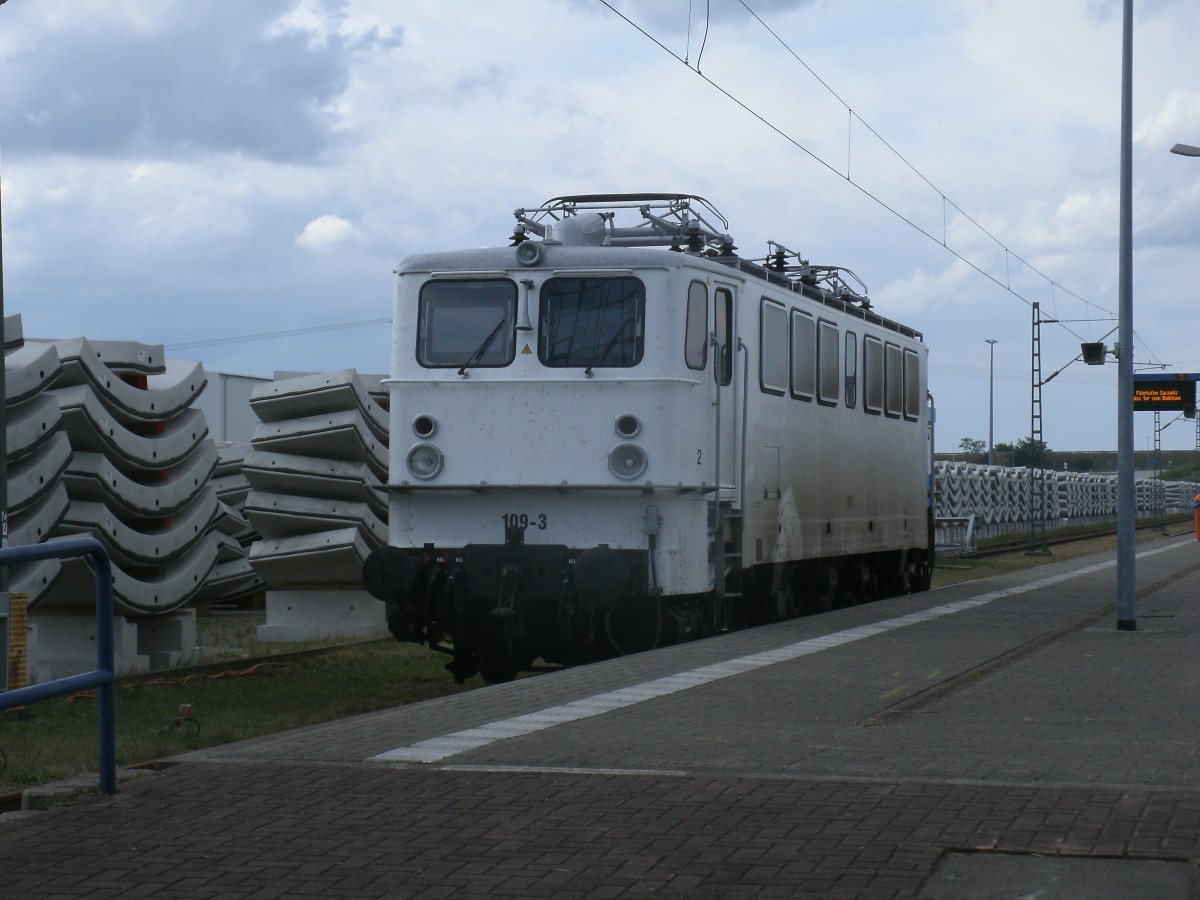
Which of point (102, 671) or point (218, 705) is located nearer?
point (102, 671)

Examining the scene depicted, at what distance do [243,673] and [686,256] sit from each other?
5.28 m

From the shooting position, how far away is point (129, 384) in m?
16.1

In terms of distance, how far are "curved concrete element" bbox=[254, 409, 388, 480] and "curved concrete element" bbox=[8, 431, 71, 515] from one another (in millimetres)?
4107

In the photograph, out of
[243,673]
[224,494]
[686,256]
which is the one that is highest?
[686,256]

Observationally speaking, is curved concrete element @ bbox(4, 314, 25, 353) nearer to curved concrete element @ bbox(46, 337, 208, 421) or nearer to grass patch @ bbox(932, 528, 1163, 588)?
curved concrete element @ bbox(46, 337, 208, 421)

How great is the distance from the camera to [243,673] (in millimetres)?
14648

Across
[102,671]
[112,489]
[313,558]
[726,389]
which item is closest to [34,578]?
[112,489]

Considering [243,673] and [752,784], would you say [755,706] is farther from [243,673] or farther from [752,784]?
[243,673]

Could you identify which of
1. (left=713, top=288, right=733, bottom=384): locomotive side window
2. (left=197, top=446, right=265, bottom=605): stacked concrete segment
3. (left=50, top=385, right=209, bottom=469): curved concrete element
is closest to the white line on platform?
(left=713, top=288, right=733, bottom=384): locomotive side window

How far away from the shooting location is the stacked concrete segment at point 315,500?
59.3 ft

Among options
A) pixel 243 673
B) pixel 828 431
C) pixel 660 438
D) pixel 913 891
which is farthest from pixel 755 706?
pixel 828 431

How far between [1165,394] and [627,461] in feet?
40.0

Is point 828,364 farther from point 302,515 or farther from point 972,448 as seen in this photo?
point 972,448

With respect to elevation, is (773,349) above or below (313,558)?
above
